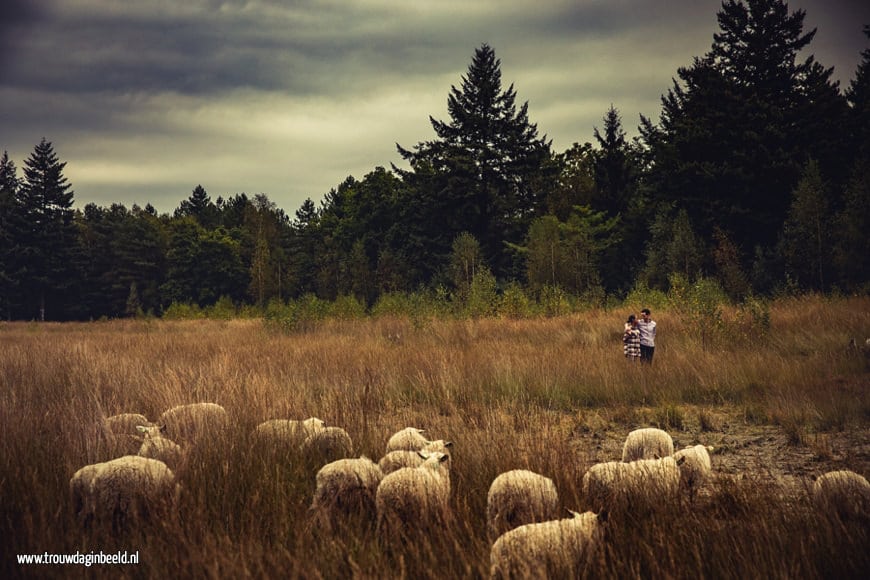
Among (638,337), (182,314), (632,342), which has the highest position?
(638,337)

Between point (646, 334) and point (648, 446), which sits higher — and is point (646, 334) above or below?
above

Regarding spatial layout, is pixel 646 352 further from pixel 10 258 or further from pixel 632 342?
pixel 10 258

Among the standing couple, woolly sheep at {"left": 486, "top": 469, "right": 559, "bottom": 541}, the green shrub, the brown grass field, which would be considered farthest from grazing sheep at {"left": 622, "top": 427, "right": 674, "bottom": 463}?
the green shrub

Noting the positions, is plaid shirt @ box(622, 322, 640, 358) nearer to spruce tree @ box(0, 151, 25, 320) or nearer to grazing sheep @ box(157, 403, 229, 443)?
grazing sheep @ box(157, 403, 229, 443)

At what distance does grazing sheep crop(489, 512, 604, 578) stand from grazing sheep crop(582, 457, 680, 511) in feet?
2.71

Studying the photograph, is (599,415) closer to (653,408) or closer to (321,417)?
(653,408)

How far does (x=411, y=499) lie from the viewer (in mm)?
3420

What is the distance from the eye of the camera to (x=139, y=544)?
3080 mm

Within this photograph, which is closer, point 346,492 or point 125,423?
point 346,492

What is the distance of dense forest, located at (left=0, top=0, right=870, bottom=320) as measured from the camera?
31391mm

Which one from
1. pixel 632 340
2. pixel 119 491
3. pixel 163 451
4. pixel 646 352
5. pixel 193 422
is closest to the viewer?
pixel 119 491

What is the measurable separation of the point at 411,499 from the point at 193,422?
11.1 feet

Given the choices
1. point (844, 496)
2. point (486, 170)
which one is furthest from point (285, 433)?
point (486, 170)

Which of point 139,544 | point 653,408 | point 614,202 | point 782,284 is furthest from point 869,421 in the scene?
point 614,202
